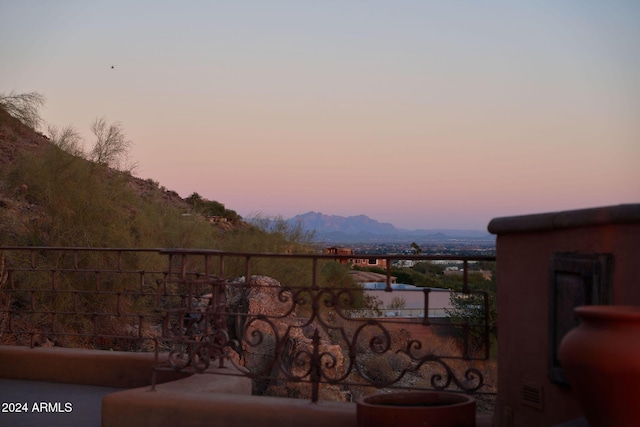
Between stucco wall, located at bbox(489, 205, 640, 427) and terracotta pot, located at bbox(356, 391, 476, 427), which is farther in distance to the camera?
terracotta pot, located at bbox(356, 391, 476, 427)

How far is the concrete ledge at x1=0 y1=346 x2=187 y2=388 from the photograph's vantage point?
665 cm

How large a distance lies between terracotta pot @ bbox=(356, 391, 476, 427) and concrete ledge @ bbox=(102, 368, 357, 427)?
14.4 inches

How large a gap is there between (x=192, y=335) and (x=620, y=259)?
3179 mm

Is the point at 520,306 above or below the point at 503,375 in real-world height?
above

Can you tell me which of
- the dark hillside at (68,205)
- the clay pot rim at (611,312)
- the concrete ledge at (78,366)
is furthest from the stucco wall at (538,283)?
the dark hillside at (68,205)

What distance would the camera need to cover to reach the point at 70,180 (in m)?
15.2

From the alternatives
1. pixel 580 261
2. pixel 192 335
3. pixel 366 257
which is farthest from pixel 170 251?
pixel 580 261

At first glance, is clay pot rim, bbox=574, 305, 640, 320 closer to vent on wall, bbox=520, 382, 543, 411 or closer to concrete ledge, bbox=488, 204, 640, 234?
concrete ledge, bbox=488, 204, 640, 234

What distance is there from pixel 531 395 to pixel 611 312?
49.5 inches

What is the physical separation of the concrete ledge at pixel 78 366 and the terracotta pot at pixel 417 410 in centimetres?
284

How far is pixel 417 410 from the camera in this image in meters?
4.14

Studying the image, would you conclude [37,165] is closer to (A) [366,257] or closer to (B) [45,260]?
(B) [45,260]

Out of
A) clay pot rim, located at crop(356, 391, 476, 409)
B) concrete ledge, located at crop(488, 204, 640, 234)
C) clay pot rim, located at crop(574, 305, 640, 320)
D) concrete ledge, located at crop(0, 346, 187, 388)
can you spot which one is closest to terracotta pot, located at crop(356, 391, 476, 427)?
clay pot rim, located at crop(356, 391, 476, 409)

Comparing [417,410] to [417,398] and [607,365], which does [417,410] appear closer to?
[417,398]
